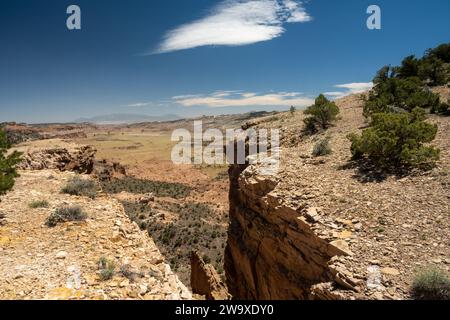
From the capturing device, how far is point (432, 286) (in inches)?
214

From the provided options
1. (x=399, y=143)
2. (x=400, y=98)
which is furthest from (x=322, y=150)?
(x=400, y=98)

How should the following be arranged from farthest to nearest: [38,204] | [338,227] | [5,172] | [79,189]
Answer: [79,189]
[38,204]
[5,172]
[338,227]

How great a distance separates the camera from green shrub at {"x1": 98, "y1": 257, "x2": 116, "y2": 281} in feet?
20.3

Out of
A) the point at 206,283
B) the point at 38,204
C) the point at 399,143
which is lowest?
the point at 206,283

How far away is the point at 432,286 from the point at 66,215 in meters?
8.72

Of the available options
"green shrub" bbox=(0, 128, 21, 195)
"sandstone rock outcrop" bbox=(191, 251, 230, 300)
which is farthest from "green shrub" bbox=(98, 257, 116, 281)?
"sandstone rock outcrop" bbox=(191, 251, 230, 300)

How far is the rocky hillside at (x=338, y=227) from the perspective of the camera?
253 inches

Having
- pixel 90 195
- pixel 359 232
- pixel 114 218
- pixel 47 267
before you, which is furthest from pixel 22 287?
pixel 359 232

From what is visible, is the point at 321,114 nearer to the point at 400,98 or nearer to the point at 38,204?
the point at 400,98

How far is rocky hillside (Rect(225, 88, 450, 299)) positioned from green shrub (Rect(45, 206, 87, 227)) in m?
5.79

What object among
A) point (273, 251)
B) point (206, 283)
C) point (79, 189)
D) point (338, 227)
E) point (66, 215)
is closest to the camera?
point (338, 227)

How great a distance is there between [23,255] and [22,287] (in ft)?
4.75

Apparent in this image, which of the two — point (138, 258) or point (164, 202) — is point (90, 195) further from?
point (164, 202)

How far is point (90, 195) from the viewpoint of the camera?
11.1 metres
